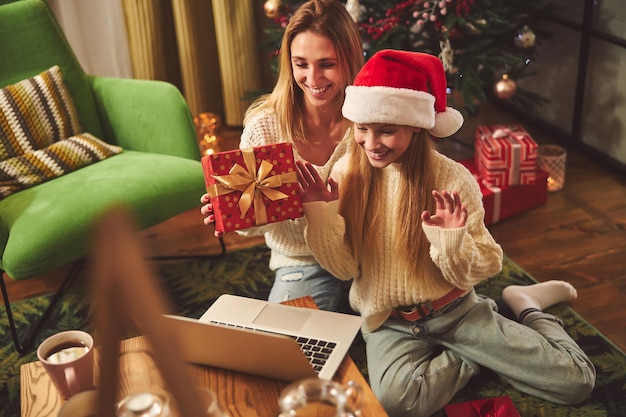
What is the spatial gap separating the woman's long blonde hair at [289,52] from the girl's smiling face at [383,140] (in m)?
0.32

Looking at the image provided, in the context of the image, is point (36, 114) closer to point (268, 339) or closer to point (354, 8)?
point (354, 8)

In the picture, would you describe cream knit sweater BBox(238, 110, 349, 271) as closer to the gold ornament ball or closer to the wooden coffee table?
the wooden coffee table

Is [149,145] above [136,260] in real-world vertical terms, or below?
below

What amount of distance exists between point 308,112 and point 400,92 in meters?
0.48

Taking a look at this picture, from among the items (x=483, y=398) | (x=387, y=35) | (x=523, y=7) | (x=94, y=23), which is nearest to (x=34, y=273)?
(x=483, y=398)

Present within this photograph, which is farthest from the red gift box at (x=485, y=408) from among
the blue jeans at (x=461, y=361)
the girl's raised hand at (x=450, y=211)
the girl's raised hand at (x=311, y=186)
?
the girl's raised hand at (x=311, y=186)

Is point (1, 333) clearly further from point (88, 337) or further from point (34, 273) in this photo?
point (88, 337)

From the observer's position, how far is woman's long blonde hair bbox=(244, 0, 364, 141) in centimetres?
181

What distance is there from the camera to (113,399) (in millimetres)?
383

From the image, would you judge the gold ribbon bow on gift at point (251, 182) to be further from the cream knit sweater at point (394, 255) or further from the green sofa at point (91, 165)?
the green sofa at point (91, 165)

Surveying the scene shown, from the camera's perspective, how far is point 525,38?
2557mm

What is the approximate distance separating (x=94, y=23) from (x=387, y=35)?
1408 mm

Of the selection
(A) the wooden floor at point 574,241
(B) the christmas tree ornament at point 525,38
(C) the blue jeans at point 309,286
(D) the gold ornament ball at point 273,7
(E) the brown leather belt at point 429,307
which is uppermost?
(D) the gold ornament ball at point 273,7

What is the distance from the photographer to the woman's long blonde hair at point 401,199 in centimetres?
161
